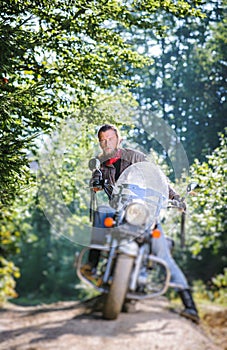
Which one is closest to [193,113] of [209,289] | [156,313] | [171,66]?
[171,66]

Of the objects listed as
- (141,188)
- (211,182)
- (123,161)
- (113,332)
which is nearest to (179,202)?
(141,188)

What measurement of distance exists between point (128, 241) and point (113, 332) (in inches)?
241

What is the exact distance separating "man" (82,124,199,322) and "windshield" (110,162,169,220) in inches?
2.2

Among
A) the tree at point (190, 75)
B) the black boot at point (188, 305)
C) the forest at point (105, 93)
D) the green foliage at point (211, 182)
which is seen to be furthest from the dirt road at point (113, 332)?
the tree at point (190, 75)

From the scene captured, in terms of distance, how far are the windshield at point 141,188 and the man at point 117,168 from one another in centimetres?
6

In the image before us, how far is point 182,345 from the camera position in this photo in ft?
25.9

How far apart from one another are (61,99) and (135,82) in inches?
28.6

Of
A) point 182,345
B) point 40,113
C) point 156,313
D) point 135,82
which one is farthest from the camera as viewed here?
point 156,313

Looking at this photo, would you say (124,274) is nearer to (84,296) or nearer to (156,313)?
(156,313)

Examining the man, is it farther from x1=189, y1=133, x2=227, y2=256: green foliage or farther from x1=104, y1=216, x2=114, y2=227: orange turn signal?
x1=189, y1=133, x2=227, y2=256: green foliage

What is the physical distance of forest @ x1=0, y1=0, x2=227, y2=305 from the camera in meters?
4.20

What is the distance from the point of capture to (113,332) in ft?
28.6

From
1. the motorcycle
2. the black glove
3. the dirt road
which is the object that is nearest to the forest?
the black glove

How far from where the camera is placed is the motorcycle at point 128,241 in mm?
3008
